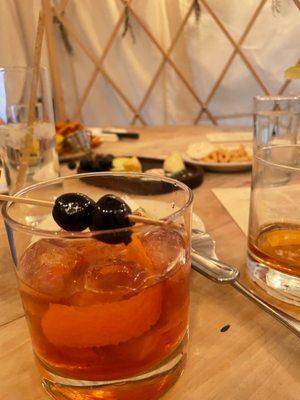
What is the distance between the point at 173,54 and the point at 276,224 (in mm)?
1639

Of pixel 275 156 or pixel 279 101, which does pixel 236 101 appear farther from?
pixel 275 156

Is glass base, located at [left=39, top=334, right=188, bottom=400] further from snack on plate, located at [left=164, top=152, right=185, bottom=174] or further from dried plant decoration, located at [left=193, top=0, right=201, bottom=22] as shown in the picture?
dried plant decoration, located at [left=193, top=0, right=201, bottom=22]

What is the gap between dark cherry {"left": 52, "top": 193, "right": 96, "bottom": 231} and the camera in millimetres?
243

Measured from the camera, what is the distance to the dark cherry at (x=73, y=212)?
24 cm

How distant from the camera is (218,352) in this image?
0.28 m

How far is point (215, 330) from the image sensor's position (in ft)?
1.00

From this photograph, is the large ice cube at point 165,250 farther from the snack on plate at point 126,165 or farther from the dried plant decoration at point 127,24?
the dried plant decoration at point 127,24

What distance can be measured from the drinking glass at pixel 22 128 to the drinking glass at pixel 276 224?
336 millimetres

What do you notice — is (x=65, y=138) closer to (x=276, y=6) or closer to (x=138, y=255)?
(x=138, y=255)

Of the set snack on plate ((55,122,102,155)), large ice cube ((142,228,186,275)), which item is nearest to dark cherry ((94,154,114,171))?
snack on plate ((55,122,102,155))

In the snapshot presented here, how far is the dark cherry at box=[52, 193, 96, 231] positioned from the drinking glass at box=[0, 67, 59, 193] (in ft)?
1.13

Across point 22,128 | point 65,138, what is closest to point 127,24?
point 65,138

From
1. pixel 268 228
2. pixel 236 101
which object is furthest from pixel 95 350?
pixel 236 101

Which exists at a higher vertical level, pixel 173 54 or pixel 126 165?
pixel 173 54
